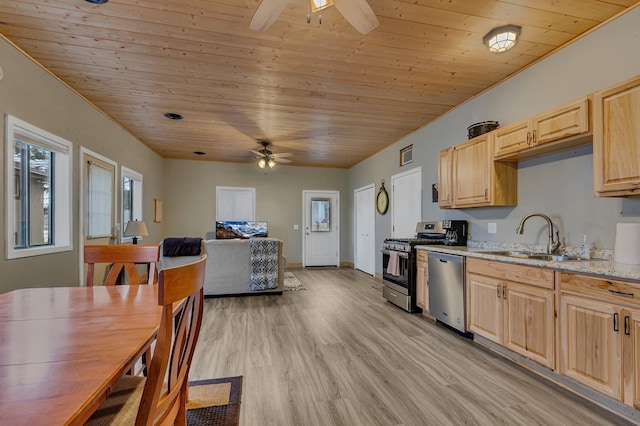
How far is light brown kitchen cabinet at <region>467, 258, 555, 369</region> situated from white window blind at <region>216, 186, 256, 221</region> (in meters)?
5.60

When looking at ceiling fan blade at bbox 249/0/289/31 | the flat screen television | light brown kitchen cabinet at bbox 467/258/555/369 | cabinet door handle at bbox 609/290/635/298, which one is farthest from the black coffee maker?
the flat screen television

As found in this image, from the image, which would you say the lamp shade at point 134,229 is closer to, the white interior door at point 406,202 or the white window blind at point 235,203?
the white window blind at point 235,203

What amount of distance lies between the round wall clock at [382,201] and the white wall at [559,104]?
6.46 ft

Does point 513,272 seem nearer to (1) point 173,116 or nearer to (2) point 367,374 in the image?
(2) point 367,374

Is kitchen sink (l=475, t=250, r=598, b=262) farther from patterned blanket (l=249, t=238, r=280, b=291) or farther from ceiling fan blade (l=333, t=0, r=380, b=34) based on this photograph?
patterned blanket (l=249, t=238, r=280, b=291)

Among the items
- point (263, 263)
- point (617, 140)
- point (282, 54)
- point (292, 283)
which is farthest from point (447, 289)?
point (292, 283)

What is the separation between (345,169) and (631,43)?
611 centimetres

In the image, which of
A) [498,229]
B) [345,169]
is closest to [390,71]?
[498,229]

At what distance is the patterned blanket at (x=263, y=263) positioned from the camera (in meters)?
4.65

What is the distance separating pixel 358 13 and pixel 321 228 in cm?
625

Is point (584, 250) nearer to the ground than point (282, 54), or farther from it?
nearer to the ground

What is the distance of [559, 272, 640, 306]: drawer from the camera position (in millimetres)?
1699

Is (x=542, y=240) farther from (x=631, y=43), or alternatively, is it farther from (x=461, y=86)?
(x=461, y=86)

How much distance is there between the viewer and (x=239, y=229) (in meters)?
7.24
